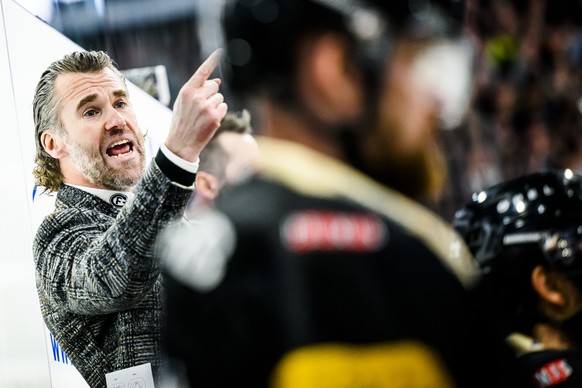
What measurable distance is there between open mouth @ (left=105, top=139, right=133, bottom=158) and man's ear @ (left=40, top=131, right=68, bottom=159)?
137 mm

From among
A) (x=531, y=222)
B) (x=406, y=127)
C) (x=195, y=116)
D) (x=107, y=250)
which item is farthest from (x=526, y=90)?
(x=406, y=127)

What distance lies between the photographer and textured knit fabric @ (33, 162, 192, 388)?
2.14 meters

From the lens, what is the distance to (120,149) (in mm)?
2561

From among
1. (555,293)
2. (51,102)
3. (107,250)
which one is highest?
(51,102)

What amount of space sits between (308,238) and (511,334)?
1.10 meters

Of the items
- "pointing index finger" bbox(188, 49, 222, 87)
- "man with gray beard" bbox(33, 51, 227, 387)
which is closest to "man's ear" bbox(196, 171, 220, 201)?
"man with gray beard" bbox(33, 51, 227, 387)

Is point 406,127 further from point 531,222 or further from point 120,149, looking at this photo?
point 120,149

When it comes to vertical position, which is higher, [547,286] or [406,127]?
[406,127]

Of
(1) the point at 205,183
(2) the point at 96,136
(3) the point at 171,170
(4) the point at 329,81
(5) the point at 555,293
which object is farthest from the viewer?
(1) the point at 205,183

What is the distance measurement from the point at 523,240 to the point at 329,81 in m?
1.11

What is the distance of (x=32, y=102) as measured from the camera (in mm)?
2742

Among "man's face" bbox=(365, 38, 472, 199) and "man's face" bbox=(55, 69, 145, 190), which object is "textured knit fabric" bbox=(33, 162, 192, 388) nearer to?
"man's face" bbox=(55, 69, 145, 190)

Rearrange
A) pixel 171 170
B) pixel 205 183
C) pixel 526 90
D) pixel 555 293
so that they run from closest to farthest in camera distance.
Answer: pixel 555 293 < pixel 171 170 < pixel 205 183 < pixel 526 90

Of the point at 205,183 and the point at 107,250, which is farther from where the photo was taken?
the point at 205,183
